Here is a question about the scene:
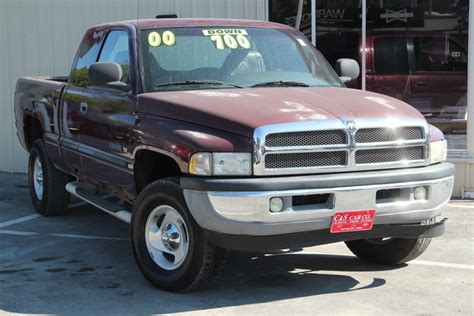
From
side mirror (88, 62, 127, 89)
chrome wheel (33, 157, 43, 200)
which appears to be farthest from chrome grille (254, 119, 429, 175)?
chrome wheel (33, 157, 43, 200)

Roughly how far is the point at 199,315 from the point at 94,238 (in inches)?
104

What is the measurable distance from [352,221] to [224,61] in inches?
75.9

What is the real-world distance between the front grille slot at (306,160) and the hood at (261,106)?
236mm

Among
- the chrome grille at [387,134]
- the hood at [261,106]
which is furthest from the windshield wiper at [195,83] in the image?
the chrome grille at [387,134]

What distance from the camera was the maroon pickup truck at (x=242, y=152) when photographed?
178 inches

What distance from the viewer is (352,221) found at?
466cm

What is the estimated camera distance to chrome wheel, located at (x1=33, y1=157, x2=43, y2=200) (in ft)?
26.5

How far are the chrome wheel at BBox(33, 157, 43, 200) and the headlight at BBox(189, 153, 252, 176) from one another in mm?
4059

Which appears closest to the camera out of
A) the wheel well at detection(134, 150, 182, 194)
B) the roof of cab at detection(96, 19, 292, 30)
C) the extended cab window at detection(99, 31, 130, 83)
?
the wheel well at detection(134, 150, 182, 194)

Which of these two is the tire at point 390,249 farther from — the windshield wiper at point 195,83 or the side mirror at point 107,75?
the side mirror at point 107,75

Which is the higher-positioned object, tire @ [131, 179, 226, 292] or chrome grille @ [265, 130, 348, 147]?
chrome grille @ [265, 130, 348, 147]

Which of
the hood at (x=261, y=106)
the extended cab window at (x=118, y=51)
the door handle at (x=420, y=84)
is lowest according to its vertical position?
the door handle at (x=420, y=84)

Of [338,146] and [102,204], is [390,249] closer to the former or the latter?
[338,146]

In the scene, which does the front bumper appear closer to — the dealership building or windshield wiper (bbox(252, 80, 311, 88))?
windshield wiper (bbox(252, 80, 311, 88))
